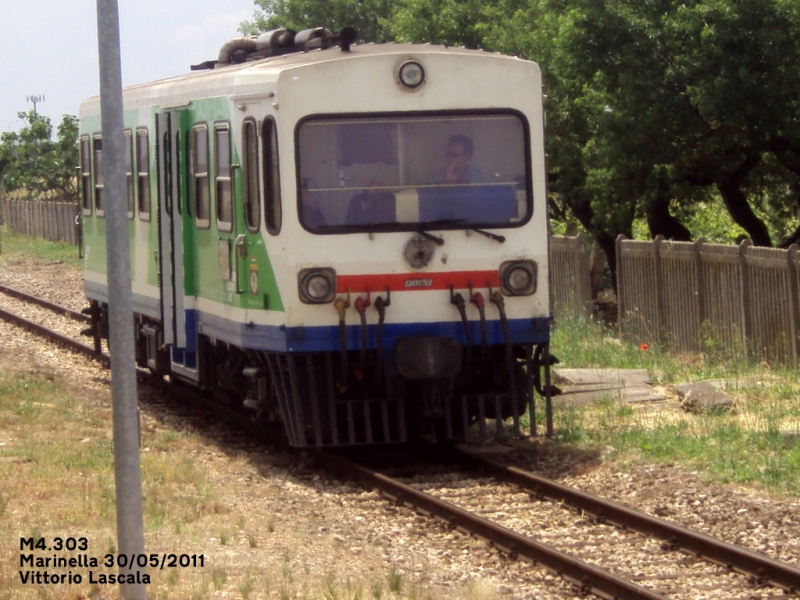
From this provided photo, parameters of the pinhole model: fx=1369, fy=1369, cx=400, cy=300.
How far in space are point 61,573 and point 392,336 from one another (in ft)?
→ 11.4

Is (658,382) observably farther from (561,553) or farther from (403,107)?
(561,553)

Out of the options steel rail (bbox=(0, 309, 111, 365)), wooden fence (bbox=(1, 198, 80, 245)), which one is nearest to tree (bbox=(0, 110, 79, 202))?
wooden fence (bbox=(1, 198, 80, 245))

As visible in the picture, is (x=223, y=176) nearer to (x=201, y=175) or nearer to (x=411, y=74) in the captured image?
(x=201, y=175)

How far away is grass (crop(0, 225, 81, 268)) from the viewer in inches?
1269

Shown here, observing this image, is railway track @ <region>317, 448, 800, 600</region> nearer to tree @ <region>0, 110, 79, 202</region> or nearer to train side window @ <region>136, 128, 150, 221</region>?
train side window @ <region>136, 128, 150, 221</region>

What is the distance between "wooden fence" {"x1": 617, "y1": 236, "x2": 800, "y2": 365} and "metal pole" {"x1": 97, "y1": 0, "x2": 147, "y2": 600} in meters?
8.72

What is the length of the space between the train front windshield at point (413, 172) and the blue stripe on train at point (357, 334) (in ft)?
2.27

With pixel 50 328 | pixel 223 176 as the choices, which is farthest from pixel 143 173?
pixel 50 328

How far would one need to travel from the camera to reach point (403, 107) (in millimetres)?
9516

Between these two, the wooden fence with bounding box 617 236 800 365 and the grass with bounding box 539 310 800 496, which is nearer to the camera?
the grass with bounding box 539 310 800 496

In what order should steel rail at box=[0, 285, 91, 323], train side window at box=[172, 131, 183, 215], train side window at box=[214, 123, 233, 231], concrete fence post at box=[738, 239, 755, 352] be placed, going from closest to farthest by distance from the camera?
train side window at box=[214, 123, 233, 231]
train side window at box=[172, 131, 183, 215]
concrete fence post at box=[738, 239, 755, 352]
steel rail at box=[0, 285, 91, 323]

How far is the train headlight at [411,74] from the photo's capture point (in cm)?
951

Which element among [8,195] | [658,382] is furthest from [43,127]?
[658,382]

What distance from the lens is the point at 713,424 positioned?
10.5 meters
